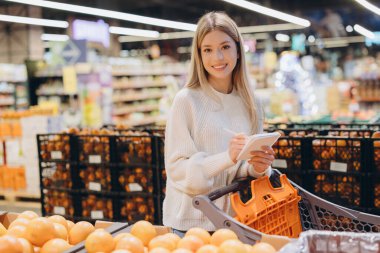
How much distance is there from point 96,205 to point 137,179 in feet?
1.66

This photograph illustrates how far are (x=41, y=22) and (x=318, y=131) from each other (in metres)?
11.8

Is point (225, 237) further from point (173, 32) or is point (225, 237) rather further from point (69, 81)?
point (173, 32)

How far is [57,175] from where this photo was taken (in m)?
4.91

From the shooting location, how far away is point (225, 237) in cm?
171

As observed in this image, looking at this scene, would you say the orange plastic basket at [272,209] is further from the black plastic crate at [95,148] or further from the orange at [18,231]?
the black plastic crate at [95,148]

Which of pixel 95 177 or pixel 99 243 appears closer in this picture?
pixel 99 243

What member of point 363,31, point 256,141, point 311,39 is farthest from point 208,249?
point 311,39

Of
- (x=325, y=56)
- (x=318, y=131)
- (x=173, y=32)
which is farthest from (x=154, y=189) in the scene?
(x=325, y=56)

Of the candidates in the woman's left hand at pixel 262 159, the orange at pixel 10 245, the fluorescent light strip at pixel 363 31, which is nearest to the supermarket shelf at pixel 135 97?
the fluorescent light strip at pixel 363 31

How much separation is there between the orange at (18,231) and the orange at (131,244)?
1.35 feet

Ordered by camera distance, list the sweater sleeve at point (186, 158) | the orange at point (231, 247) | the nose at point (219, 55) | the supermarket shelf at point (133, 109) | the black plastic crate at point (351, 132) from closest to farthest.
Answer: the orange at point (231, 247) → the sweater sleeve at point (186, 158) → the nose at point (219, 55) → the black plastic crate at point (351, 132) → the supermarket shelf at point (133, 109)

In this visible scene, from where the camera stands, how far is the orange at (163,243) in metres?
1.73

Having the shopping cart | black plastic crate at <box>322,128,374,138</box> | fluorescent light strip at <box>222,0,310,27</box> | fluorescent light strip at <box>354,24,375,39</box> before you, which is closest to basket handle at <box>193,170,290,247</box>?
the shopping cart

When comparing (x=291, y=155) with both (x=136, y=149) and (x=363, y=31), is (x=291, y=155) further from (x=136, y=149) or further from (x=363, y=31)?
(x=363, y=31)
